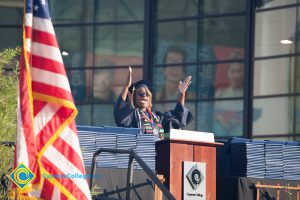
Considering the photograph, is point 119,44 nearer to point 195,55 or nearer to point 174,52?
point 174,52

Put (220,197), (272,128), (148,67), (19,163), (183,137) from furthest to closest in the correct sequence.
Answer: (148,67), (272,128), (220,197), (183,137), (19,163)

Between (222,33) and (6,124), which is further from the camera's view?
(222,33)

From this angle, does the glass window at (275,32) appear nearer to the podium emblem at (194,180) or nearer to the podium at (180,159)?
the podium at (180,159)

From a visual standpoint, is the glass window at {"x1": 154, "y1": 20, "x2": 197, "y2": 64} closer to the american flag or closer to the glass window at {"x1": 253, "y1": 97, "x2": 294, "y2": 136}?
the glass window at {"x1": 253, "y1": 97, "x2": 294, "y2": 136}

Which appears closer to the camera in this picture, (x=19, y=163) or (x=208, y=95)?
(x=19, y=163)

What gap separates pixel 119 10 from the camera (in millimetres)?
18047

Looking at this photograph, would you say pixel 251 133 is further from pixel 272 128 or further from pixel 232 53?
pixel 232 53

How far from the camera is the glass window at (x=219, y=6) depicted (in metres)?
17.3

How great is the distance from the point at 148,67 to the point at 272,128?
2.54 metres

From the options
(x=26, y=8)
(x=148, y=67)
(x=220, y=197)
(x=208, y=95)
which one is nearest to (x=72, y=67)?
(x=148, y=67)

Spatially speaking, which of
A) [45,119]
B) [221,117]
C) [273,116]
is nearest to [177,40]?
[221,117]

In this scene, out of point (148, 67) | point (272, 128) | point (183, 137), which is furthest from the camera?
point (148, 67)

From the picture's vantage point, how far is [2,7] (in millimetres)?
18484

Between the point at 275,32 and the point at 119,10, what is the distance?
292cm
